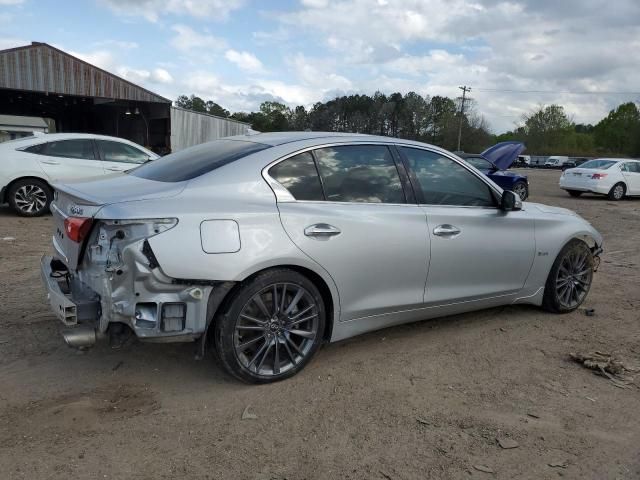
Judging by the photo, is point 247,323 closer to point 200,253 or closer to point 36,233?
point 200,253

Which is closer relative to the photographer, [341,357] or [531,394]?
[531,394]

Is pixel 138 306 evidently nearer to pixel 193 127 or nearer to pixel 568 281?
pixel 568 281

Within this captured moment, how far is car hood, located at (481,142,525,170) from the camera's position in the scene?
1479 cm

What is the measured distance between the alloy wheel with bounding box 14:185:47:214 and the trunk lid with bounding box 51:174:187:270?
656 cm

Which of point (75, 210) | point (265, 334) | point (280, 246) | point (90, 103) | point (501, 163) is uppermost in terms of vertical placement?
point (90, 103)

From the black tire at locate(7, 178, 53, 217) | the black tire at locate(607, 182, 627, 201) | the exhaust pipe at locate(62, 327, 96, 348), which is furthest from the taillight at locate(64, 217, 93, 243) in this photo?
the black tire at locate(607, 182, 627, 201)

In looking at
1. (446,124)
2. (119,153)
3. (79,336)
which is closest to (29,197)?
(119,153)

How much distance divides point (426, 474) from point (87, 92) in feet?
85.0

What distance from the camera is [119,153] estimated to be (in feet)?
33.1

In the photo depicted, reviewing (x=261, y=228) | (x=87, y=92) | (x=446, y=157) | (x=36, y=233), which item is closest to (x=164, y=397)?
(x=261, y=228)

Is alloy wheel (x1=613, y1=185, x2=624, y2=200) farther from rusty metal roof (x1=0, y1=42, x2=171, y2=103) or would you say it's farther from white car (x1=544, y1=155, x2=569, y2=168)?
white car (x1=544, y1=155, x2=569, y2=168)

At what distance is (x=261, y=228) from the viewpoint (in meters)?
3.18

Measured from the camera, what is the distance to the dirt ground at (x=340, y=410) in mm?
2625

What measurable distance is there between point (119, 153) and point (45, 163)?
4.22 ft
